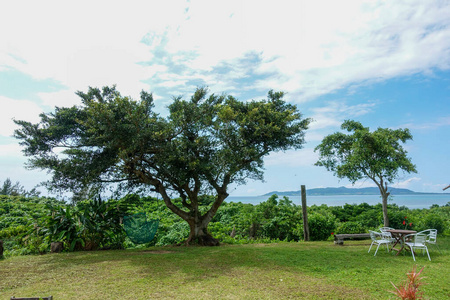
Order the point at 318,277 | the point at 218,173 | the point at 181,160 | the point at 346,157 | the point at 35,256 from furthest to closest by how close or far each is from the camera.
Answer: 1. the point at 346,157
2. the point at 218,173
3. the point at 181,160
4. the point at 35,256
5. the point at 318,277

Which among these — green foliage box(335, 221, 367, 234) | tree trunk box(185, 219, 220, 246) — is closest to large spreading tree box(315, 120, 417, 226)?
green foliage box(335, 221, 367, 234)

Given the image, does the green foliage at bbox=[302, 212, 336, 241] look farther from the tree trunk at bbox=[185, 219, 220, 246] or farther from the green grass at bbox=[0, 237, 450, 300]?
the tree trunk at bbox=[185, 219, 220, 246]

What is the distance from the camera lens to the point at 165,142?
963 cm

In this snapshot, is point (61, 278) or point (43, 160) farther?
point (43, 160)

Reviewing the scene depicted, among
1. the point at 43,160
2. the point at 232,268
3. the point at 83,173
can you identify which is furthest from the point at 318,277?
the point at 43,160

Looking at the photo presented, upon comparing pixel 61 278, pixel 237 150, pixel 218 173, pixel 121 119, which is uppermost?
pixel 121 119

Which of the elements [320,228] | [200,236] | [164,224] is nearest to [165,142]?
[200,236]

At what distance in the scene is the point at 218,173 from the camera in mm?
9773

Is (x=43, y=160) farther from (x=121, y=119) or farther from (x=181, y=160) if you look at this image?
(x=181, y=160)

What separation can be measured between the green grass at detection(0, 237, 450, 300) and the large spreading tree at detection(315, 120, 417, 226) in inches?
141

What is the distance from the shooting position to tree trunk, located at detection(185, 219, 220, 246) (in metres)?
10.6

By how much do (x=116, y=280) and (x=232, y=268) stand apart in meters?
2.49

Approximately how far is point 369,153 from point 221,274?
8573mm

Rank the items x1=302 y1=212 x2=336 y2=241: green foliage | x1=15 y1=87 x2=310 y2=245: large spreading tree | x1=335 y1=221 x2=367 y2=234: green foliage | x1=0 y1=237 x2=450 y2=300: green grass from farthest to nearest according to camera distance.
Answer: x1=335 y1=221 x2=367 y2=234: green foliage < x1=302 y1=212 x2=336 y2=241: green foliage < x1=15 y1=87 x2=310 y2=245: large spreading tree < x1=0 y1=237 x2=450 y2=300: green grass
